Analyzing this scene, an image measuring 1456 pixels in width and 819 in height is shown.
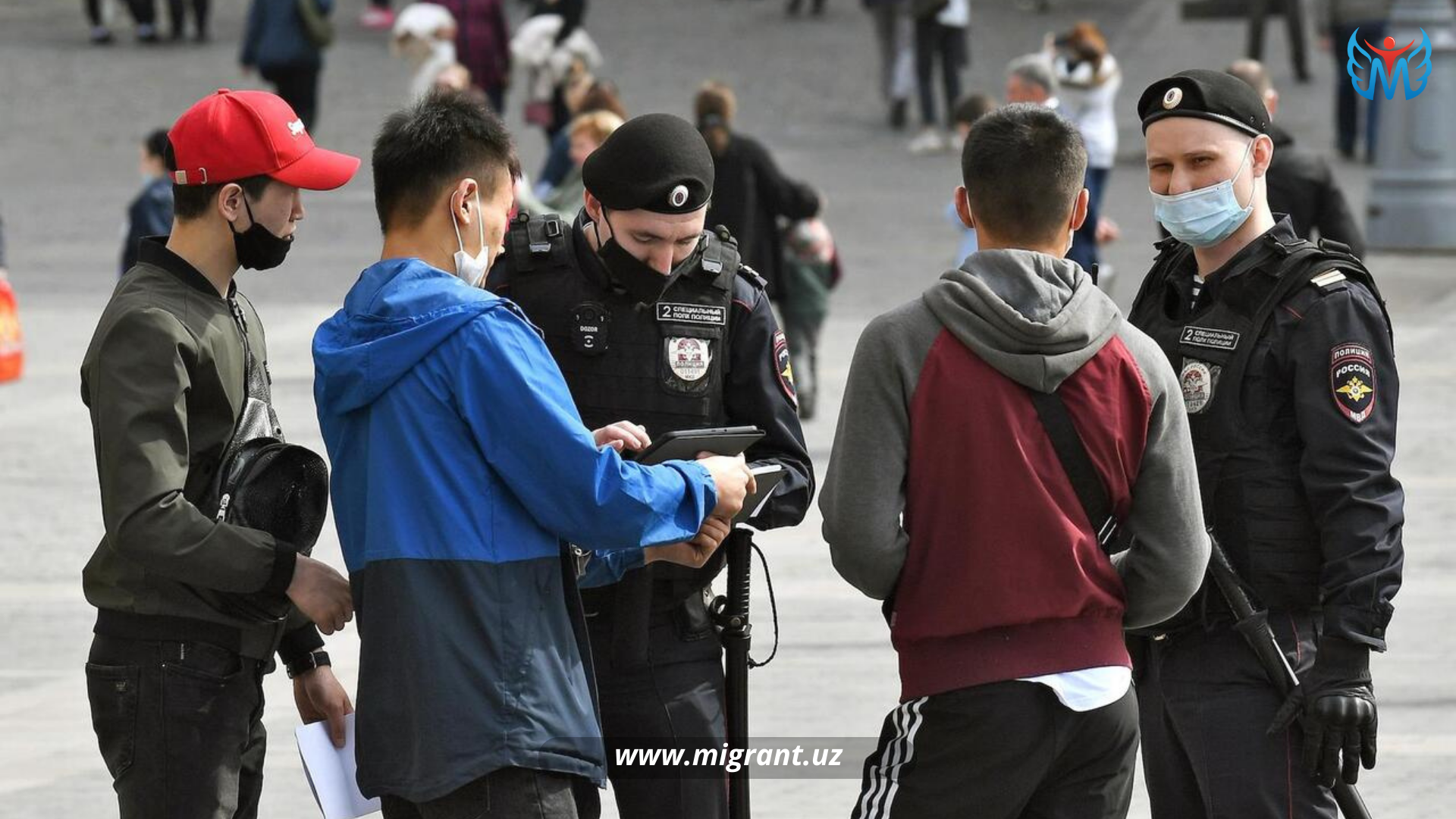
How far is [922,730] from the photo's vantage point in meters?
3.71

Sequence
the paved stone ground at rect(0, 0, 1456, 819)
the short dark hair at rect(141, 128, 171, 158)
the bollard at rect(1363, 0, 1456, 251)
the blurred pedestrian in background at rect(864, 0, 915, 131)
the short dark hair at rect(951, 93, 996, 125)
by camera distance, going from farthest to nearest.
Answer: the blurred pedestrian in background at rect(864, 0, 915, 131) → the bollard at rect(1363, 0, 1456, 251) → the short dark hair at rect(141, 128, 171, 158) → the short dark hair at rect(951, 93, 996, 125) → the paved stone ground at rect(0, 0, 1456, 819)

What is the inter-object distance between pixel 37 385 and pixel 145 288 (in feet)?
27.5

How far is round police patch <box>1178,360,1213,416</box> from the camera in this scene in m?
4.20

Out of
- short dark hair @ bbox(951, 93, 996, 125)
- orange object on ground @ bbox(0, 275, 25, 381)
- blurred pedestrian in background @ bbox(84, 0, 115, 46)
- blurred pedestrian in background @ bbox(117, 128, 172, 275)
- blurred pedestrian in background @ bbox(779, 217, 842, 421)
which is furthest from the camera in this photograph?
blurred pedestrian in background @ bbox(84, 0, 115, 46)

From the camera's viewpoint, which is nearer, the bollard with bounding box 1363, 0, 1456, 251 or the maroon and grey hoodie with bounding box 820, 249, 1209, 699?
the maroon and grey hoodie with bounding box 820, 249, 1209, 699

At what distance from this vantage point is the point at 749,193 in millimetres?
10617

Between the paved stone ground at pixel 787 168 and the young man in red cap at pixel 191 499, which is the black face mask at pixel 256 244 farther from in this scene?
the paved stone ground at pixel 787 168

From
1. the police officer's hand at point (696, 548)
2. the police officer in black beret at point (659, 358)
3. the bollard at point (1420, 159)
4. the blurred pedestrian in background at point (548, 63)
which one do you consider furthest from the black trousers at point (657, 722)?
the blurred pedestrian in background at point (548, 63)

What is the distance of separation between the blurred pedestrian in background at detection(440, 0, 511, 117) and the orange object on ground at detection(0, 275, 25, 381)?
739 centimetres

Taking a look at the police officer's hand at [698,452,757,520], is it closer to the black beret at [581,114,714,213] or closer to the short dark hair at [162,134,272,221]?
the black beret at [581,114,714,213]

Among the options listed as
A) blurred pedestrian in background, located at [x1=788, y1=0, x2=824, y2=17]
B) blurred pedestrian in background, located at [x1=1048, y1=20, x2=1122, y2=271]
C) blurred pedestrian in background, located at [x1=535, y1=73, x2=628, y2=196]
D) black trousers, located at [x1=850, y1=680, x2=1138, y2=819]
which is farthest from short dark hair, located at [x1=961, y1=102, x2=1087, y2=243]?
blurred pedestrian in background, located at [x1=788, y1=0, x2=824, y2=17]

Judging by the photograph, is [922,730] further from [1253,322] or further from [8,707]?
[8,707]

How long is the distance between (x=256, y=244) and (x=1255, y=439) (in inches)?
79.5

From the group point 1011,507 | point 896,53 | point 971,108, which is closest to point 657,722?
point 1011,507
